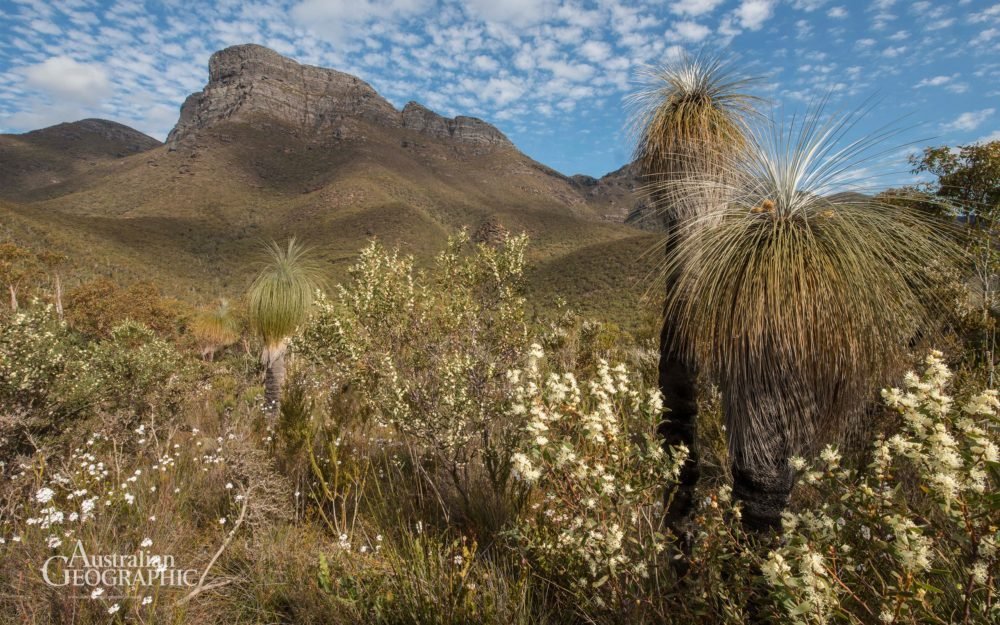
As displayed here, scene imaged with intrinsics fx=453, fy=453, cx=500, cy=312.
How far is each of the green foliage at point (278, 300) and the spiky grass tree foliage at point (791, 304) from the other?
7667mm

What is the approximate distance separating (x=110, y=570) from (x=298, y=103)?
18984 cm

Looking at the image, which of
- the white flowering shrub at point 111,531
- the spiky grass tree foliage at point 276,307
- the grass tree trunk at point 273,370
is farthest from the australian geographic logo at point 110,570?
the grass tree trunk at point 273,370

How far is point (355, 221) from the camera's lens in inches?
2955

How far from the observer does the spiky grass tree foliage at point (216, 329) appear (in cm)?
1750

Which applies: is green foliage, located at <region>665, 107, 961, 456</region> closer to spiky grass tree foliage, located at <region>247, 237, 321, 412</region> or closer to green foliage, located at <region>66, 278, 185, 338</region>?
spiky grass tree foliage, located at <region>247, 237, 321, 412</region>

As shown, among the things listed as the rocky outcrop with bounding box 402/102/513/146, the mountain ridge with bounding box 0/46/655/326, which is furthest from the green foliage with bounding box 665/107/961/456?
the rocky outcrop with bounding box 402/102/513/146

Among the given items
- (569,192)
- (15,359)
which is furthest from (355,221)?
(569,192)

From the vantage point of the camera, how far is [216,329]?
57.3 ft

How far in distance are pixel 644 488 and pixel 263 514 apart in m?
3.48

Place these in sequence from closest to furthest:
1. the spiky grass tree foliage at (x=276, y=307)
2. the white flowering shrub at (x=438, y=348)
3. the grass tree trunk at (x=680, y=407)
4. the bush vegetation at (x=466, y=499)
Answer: the bush vegetation at (x=466, y=499), the grass tree trunk at (x=680, y=407), the white flowering shrub at (x=438, y=348), the spiky grass tree foliage at (x=276, y=307)

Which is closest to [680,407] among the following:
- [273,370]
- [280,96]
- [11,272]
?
[273,370]

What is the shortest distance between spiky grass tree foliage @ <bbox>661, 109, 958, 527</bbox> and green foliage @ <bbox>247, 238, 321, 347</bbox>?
7667 mm

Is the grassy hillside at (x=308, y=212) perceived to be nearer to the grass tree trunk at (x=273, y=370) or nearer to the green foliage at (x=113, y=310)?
the grass tree trunk at (x=273, y=370)

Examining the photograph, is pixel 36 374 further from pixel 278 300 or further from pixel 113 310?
pixel 113 310
